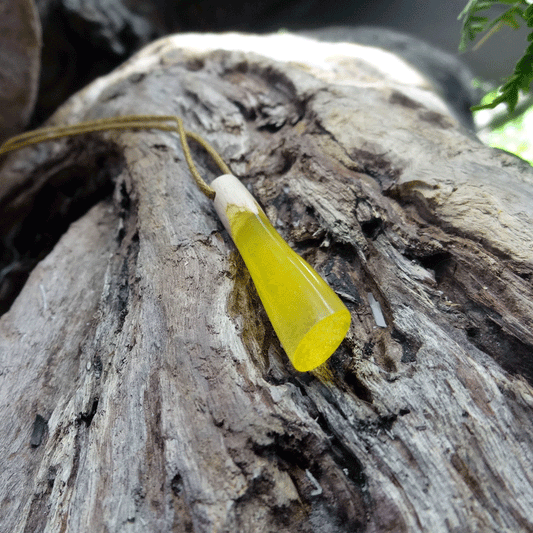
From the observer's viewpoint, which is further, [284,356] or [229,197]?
[229,197]

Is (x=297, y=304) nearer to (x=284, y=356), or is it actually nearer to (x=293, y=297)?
(x=293, y=297)

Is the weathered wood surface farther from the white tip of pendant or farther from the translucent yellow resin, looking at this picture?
the translucent yellow resin

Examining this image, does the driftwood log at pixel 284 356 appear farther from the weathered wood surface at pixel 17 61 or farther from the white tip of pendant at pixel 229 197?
the weathered wood surface at pixel 17 61

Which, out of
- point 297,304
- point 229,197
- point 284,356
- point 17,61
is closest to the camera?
point 297,304

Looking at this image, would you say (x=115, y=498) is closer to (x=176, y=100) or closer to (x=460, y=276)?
(x=460, y=276)

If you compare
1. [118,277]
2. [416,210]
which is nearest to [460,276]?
[416,210]

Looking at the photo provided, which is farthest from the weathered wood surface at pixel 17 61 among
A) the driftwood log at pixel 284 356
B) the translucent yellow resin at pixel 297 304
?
the translucent yellow resin at pixel 297 304

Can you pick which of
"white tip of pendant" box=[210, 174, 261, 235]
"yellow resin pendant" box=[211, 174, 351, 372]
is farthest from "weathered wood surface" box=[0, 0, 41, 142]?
"yellow resin pendant" box=[211, 174, 351, 372]

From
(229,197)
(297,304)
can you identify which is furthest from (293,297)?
(229,197)
